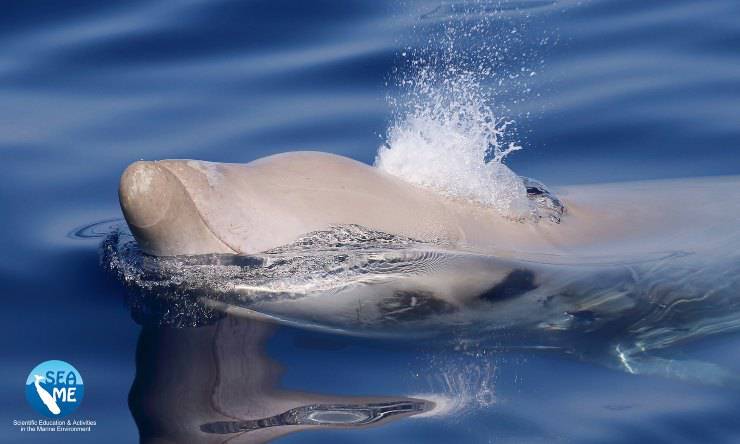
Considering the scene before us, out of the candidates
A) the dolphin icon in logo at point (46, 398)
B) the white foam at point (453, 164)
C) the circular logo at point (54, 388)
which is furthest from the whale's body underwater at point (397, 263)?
the dolphin icon in logo at point (46, 398)

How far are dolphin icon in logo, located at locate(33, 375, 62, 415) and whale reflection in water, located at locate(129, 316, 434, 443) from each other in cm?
39

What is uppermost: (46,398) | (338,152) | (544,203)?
(338,152)

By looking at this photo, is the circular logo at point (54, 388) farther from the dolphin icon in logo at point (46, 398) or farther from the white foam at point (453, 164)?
the white foam at point (453, 164)

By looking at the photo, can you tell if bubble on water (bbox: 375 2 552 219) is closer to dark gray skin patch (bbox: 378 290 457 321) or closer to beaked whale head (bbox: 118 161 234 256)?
dark gray skin patch (bbox: 378 290 457 321)

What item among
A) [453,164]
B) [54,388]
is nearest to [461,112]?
[453,164]

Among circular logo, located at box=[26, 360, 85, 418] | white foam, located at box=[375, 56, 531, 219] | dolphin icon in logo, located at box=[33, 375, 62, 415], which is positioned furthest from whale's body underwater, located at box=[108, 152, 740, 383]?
dolphin icon in logo, located at box=[33, 375, 62, 415]

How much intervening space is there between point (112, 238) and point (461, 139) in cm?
234

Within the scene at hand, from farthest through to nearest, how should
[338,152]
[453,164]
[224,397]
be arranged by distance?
1. [338,152]
2. [453,164]
3. [224,397]

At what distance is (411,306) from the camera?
21.2 feet

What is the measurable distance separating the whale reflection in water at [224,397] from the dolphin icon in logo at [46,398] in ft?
1.27

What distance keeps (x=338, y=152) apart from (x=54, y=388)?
4.29 metres

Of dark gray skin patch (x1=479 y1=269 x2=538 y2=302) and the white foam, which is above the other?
the white foam

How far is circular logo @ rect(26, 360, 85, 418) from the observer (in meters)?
5.81

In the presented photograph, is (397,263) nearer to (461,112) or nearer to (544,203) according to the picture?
(544,203)
